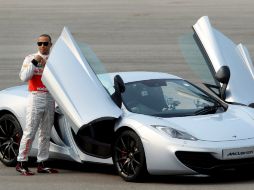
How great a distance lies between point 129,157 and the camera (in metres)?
11.4

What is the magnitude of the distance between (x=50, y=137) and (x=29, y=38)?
15.6 m

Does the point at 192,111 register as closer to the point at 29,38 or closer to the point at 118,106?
the point at 118,106

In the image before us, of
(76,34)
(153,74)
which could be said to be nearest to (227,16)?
(76,34)

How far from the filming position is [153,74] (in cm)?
1289

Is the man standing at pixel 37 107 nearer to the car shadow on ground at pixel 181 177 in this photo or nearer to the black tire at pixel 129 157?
the car shadow on ground at pixel 181 177

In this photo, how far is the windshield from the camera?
469 inches

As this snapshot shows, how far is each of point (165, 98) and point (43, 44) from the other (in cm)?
160

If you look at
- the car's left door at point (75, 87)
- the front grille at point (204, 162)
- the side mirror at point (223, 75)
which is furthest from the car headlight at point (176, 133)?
the side mirror at point (223, 75)

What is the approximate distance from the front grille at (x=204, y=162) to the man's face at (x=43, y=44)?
2181 millimetres

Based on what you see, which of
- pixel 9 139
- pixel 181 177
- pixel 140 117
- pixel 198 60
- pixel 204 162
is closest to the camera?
pixel 204 162

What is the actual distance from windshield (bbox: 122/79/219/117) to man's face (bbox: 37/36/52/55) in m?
1.08

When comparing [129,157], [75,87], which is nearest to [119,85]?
[75,87]

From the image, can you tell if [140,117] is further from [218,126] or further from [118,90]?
[218,126]

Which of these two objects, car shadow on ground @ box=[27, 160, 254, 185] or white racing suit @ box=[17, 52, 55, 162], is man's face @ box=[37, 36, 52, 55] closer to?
white racing suit @ box=[17, 52, 55, 162]
